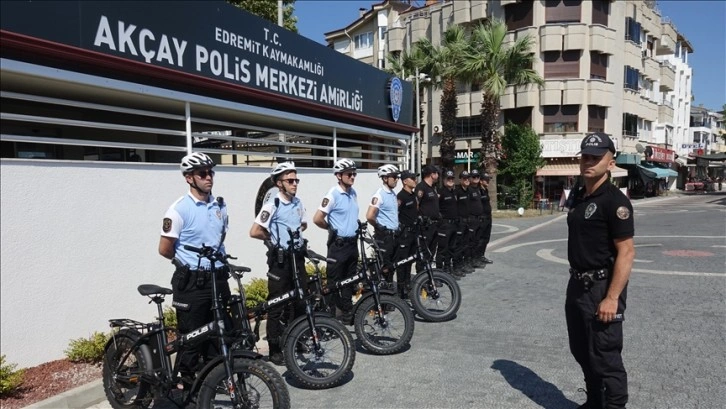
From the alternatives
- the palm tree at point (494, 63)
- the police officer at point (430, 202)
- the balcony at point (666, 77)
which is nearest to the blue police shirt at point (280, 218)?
the police officer at point (430, 202)

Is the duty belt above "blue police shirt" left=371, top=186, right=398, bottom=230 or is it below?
below

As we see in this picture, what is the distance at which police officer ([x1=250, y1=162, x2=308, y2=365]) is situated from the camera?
194 inches

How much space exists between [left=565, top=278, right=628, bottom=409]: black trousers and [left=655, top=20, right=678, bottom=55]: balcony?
51.2m

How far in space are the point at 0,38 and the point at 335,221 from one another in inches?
142

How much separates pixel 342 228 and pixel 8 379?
11.2 ft

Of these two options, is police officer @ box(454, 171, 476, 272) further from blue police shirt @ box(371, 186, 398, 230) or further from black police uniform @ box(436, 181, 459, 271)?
blue police shirt @ box(371, 186, 398, 230)

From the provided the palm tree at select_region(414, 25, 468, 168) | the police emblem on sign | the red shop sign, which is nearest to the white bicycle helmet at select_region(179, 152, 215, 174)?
the police emblem on sign

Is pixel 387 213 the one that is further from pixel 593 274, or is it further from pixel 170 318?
pixel 593 274

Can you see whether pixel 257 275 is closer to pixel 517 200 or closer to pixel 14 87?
pixel 14 87

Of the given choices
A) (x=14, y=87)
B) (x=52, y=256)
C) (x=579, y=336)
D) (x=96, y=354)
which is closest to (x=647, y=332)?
(x=579, y=336)

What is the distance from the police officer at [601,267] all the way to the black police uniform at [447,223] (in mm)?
5110

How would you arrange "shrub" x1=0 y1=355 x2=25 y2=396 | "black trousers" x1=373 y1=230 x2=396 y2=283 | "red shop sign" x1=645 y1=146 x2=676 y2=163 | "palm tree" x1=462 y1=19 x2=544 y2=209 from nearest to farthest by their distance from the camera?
"shrub" x1=0 y1=355 x2=25 y2=396, "black trousers" x1=373 y1=230 x2=396 y2=283, "palm tree" x1=462 y1=19 x2=544 y2=209, "red shop sign" x1=645 y1=146 x2=676 y2=163

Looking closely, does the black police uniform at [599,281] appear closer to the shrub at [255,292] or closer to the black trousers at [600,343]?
the black trousers at [600,343]

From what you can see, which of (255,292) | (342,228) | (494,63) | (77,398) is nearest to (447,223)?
(342,228)
